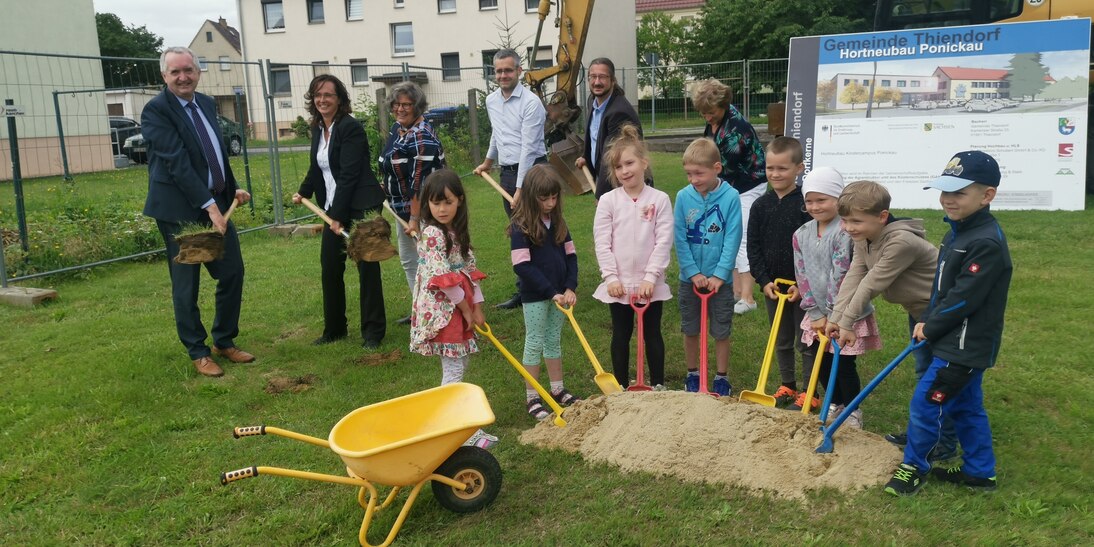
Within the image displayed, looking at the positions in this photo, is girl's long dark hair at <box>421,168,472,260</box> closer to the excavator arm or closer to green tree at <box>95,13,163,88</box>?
the excavator arm

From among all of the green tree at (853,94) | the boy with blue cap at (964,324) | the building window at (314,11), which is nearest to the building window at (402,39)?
the building window at (314,11)

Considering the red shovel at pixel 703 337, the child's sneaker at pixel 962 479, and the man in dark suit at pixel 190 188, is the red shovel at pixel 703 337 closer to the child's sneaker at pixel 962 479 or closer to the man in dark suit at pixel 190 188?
the child's sneaker at pixel 962 479

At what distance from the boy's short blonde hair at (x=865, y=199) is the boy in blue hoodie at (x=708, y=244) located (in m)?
0.86

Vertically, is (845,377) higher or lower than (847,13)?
lower

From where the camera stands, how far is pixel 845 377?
3941mm

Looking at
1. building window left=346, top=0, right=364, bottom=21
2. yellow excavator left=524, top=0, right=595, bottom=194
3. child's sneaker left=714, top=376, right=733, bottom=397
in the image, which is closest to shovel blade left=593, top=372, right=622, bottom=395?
child's sneaker left=714, top=376, right=733, bottom=397

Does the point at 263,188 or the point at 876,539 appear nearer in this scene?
the point at 876,539

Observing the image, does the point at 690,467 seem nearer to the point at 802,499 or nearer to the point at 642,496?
the point at 642,496

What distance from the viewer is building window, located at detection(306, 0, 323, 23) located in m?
35.3

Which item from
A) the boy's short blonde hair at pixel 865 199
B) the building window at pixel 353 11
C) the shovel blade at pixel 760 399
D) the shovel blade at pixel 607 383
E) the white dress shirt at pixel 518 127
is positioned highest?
the building window at pixel 353 11

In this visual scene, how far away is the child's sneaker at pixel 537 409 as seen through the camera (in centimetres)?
420

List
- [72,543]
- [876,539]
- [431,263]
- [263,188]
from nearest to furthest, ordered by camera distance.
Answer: [876,539] < [72,543] < [431,263] < [263,188]

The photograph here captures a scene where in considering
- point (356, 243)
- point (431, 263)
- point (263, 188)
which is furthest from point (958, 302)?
point (263, 188)

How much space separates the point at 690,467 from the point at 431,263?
1592 mm
